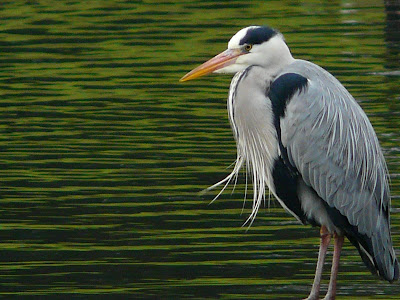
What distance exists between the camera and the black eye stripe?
8.37m

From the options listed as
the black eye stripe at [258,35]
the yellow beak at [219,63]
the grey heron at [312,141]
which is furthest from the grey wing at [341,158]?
the yellow beak at [219,63]

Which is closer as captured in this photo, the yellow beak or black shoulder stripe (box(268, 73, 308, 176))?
black shoulder stripe (box(268, 73, 308, 176))

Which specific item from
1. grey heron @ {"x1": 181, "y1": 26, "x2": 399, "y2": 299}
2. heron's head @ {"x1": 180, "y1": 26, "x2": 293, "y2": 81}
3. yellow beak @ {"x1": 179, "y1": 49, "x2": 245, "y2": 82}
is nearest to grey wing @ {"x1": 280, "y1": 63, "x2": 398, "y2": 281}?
grey heron @ {"x1": 181, "y1": 26, "x2": 399, "y2": 299}

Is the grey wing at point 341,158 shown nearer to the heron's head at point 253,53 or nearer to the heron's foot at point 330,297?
the heron's head at point 253,53

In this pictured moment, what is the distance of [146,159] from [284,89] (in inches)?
170

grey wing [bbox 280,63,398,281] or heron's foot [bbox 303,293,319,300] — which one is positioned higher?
grey wing [bbox 280,63,398,281]

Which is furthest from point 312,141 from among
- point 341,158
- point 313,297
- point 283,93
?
point 313,297

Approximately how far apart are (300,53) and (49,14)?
24.3 feet

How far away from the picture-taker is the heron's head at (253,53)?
330 inches

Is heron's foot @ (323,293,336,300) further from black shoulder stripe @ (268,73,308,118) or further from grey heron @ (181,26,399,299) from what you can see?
black shoulder stripe @ (268,73,308,118)

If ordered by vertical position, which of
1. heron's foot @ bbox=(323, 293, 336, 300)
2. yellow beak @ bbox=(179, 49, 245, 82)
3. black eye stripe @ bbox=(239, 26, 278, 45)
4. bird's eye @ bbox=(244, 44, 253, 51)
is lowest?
heron's foot @ bbox=(323, 293, 336, 300)

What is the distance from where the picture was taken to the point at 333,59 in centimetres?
1817

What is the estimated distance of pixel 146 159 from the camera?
12.5 metres

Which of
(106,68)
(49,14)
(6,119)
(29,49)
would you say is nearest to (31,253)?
(6,119)
